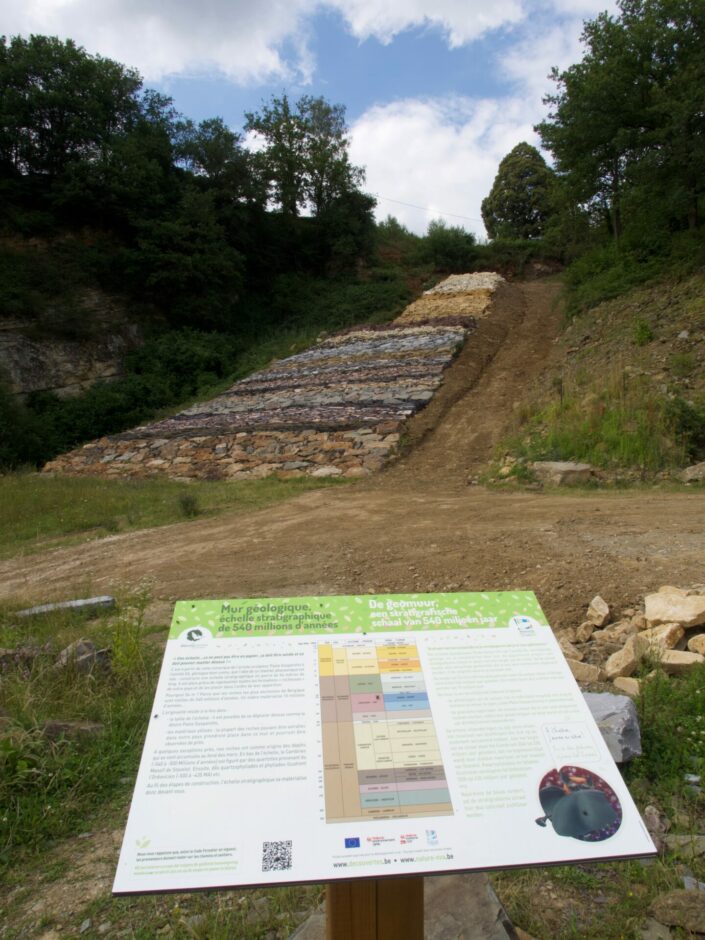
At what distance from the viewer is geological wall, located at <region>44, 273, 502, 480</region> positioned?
12.3 m

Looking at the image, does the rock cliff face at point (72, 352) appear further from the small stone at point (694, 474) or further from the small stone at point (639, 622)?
the small stone at point (639, 622)

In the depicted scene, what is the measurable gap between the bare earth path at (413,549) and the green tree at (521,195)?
32138mm

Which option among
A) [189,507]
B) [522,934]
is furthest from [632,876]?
[189,507]

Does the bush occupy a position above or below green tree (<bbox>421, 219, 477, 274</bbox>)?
below

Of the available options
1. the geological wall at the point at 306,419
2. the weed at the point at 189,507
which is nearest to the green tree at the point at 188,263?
the geological wall at the point at 306,419

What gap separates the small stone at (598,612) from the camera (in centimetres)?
426

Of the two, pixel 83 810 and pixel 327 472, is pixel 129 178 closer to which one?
pixel 327 472

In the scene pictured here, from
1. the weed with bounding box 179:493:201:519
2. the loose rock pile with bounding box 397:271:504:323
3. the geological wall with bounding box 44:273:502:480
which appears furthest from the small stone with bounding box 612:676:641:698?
the loose rock pile with bounding box 397:271:504:323

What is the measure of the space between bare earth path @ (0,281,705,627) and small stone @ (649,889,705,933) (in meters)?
2.29

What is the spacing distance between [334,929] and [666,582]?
12.7 feet

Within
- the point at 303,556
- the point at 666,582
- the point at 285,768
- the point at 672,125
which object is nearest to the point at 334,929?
the point at 285,768

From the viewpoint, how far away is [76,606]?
206 inches

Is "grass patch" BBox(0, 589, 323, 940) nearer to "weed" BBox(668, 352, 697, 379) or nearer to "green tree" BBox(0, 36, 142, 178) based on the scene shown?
"weed" BBox(668, 352, 697, 379)

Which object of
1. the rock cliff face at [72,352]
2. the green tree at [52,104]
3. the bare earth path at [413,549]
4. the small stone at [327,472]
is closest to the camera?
the bare earth path at [413,549]
